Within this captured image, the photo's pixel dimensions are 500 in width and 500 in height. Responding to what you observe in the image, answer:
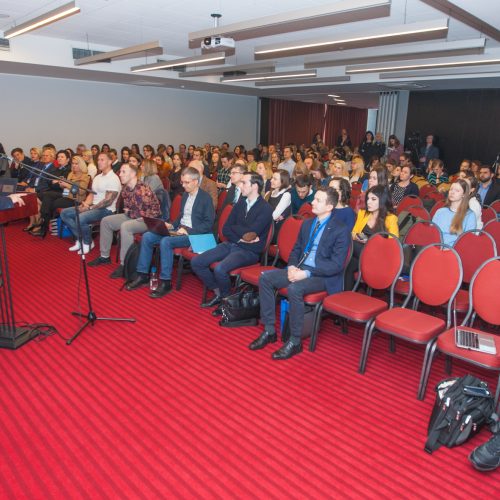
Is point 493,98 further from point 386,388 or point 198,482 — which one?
point 198,482

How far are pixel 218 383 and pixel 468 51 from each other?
274 inches

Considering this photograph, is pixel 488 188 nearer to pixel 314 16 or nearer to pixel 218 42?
pixel 314 16

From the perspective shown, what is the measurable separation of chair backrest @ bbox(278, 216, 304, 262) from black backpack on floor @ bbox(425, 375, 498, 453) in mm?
2104

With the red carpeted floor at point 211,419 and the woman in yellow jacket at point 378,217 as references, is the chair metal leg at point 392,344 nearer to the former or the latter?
the red carpeted floor at point 211,419

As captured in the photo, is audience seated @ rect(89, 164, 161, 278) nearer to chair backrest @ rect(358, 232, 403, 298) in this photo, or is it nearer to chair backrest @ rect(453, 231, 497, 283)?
chair backrest @ rect(358, 232, 403, 298)

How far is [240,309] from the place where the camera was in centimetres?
418

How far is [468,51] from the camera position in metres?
7.30

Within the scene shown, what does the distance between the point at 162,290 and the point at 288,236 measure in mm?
1543

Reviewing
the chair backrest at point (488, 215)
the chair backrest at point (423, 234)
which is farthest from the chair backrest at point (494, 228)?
the chair backrest at point (423, 234)

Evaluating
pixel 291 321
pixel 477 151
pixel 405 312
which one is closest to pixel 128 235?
pixel 291 321

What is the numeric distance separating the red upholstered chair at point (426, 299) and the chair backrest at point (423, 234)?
2.55 ft

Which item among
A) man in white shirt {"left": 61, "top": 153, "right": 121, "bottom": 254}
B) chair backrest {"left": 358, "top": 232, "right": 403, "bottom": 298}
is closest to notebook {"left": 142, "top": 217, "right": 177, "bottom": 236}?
man in white shirt {"left": 61, "top": 153, "right": 121, "bottom": 254}

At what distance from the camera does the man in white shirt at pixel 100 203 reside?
243 inches

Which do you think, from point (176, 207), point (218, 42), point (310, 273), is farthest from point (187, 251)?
point (218, 42)
